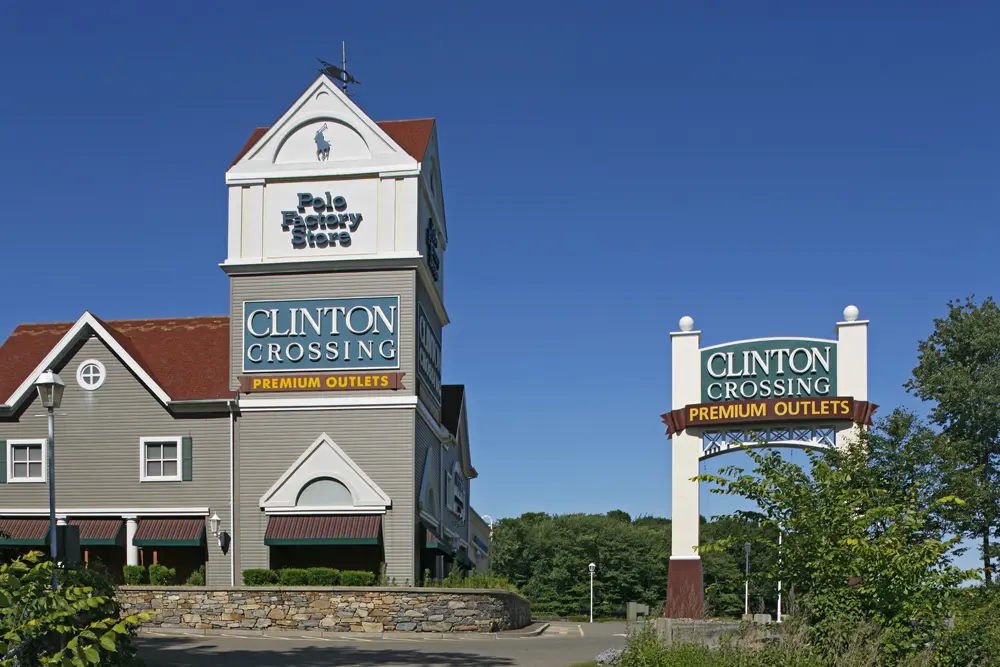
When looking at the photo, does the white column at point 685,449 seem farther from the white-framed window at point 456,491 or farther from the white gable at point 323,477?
the white gable at point 323,477

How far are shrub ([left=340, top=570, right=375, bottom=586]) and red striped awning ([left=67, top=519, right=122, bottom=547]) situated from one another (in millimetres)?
8057

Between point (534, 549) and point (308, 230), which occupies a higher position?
point (308, 230)

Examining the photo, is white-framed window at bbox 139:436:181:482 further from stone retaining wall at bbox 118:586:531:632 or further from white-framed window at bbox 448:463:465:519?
white-framed window at bbox 448:463:465:519

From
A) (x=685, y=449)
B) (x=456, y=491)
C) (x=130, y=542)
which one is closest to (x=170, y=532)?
(x=130, y=542)

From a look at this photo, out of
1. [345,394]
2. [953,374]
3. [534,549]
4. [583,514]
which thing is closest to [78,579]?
[345,394]

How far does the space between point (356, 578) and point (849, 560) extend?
17.7m

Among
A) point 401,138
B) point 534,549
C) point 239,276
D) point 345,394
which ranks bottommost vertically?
point 534,549

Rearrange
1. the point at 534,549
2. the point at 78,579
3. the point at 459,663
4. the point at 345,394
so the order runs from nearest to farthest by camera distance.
→ the point at 78,579 → the point at 459,663 → the point at 345,394 → the point at 534,549

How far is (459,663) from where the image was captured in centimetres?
A: 2186

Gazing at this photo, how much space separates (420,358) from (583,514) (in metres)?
55.5

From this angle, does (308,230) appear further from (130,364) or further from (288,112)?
(130,364)

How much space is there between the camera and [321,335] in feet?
116

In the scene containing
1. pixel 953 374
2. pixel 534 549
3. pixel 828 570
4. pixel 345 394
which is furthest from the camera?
pixel 534 549

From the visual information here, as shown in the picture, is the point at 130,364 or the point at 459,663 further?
the point at 130,364
